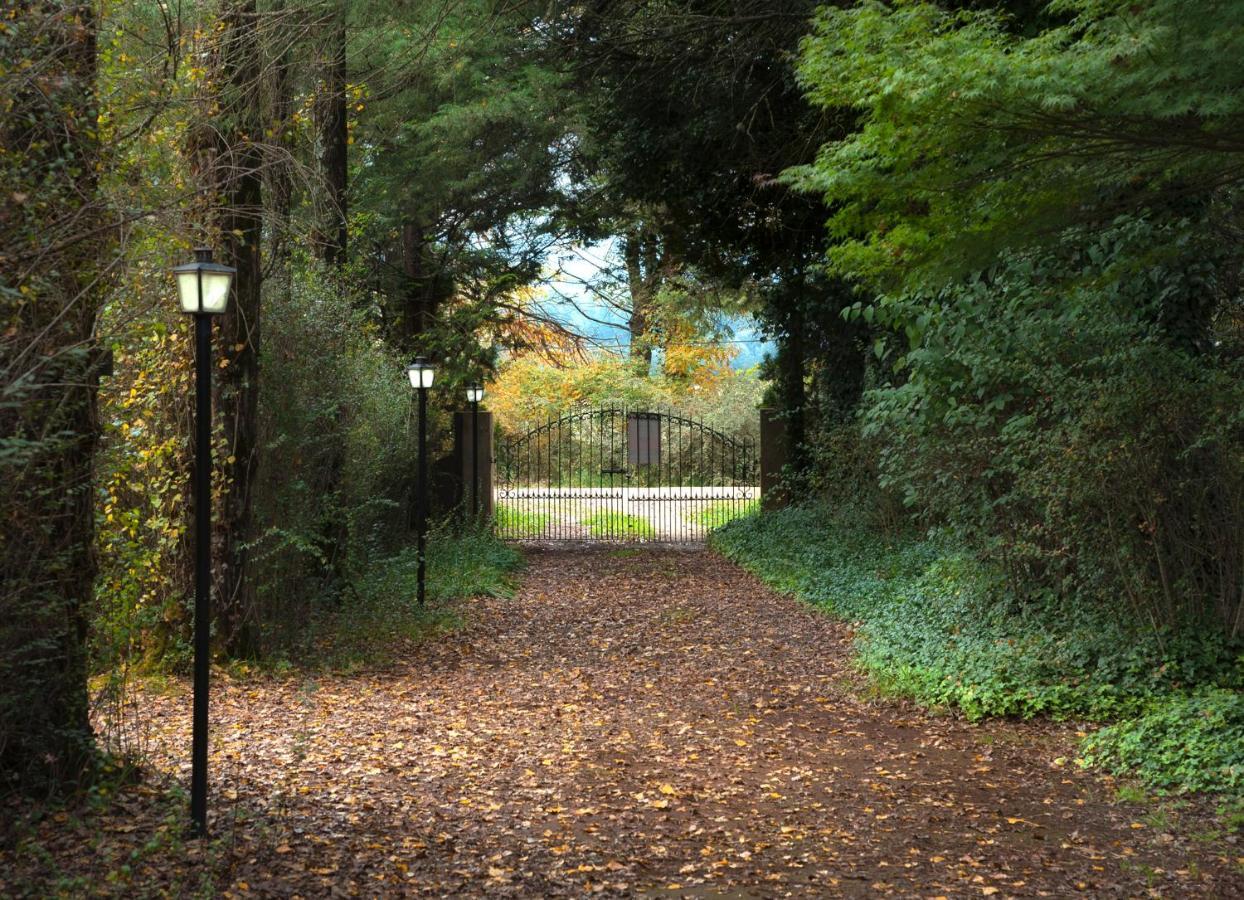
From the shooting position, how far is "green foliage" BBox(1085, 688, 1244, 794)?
5.35 metres

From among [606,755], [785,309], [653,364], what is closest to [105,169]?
[606,755]

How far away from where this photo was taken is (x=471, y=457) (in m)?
18.8

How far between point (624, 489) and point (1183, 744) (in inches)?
874

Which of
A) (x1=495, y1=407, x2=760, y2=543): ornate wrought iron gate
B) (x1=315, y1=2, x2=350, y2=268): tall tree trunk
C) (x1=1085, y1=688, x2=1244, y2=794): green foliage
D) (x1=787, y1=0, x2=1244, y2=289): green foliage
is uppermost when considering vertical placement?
(x1=315, y1=2, x2=350, y2=268): tall tree trunk

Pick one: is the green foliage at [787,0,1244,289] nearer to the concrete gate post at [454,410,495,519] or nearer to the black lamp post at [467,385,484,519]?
the black lamp post at [467,385,484,519]

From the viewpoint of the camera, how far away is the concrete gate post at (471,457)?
18578mm

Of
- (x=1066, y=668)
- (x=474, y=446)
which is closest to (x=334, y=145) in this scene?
(x=474, y=446)

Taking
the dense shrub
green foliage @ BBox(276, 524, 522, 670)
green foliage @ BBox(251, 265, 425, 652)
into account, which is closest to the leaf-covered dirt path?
green foliage @ BBox(276, 524, 522, 670)

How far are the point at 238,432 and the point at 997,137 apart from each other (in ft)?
17.0

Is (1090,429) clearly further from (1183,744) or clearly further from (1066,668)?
(1183,744)

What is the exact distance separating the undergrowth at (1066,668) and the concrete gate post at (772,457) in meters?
7.46

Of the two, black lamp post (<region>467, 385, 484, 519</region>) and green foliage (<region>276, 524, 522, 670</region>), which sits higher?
black lamp post (<region>467, 385, 484, 519</region>)

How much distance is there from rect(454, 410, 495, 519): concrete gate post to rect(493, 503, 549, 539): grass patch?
41.8 inches

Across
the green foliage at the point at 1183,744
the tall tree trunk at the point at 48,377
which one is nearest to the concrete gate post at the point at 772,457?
the green foliage at the point at 1183,744
